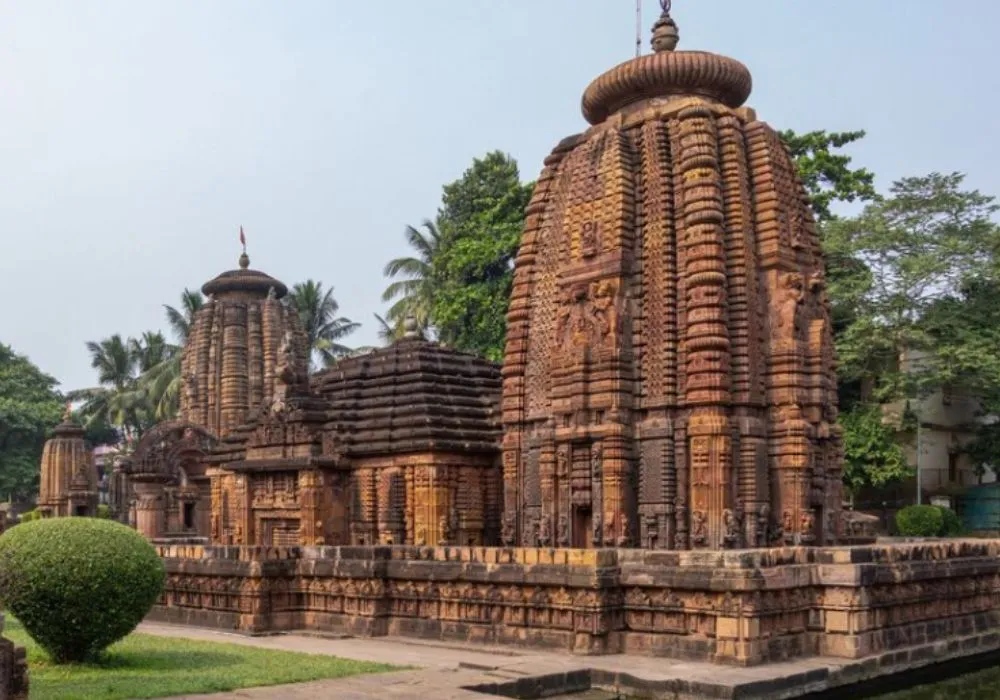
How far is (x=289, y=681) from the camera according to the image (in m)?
10.9

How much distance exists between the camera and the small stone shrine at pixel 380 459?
829 inches

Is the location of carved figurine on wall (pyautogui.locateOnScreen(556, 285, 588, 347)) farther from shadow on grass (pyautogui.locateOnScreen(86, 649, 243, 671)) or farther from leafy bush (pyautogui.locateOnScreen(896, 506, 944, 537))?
leafy bush (pyautogui.locateOnScreen(896, 506, 944, 537))

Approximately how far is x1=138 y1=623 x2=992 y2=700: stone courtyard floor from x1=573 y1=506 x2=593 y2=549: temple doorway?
422 centimetres

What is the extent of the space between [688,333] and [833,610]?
207 inches

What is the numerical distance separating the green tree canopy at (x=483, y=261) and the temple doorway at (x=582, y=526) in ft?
55.1

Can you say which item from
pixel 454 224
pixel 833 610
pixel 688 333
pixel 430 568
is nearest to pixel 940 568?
pixel 833 610

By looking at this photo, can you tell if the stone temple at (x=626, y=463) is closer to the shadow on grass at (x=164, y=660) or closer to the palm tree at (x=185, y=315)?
the shadow on grass at (x=164, y=660)

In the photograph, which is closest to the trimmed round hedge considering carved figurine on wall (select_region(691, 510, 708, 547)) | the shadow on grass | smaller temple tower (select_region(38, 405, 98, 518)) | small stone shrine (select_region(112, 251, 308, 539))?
the shadow on grass

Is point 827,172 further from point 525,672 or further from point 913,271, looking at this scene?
point 525,672

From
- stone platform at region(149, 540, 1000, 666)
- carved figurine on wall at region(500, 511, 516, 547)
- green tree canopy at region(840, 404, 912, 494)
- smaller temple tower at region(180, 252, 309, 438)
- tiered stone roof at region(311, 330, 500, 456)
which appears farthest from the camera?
smaller temple tower at region(180, 252, 309, 438)

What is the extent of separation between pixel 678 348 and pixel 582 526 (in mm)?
3372

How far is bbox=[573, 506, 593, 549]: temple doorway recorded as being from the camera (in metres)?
18.3

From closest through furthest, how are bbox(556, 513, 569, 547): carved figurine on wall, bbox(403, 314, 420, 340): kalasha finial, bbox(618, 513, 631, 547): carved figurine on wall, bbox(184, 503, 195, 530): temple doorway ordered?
bbox(618, 513, 631, 547): carved figurine on wall → bbox(556, 513, 569, 547): carved figurine on wall → bbox(403, 314, 420, 340): kalasha finial → bbox(184, 503, 195, 530): temple doorway

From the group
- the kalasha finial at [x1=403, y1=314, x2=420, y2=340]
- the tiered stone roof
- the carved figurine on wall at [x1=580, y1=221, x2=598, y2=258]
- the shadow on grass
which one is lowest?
the shadow on grass
